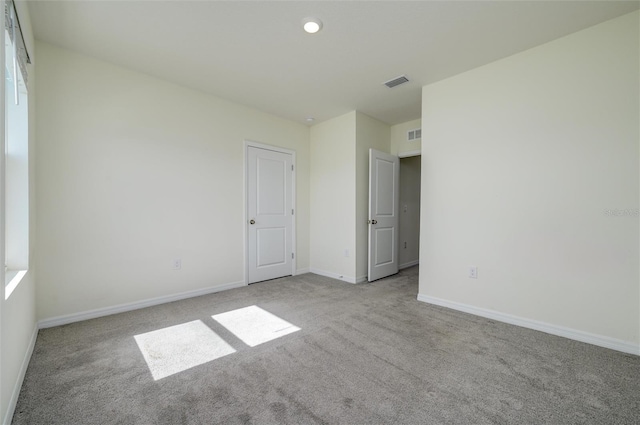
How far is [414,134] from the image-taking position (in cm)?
436

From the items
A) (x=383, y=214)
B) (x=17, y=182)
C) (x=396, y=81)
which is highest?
(x=396, y=81)

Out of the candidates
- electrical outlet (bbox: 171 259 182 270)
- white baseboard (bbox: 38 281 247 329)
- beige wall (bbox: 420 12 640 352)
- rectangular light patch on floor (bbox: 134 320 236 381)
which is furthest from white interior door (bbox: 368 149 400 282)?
electrical outlet (bbox: 171 259 182 270)

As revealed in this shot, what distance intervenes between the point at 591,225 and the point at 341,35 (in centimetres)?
A: 260

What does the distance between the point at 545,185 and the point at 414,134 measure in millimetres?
2233

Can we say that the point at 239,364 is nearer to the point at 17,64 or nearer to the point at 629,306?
the point at 17,64

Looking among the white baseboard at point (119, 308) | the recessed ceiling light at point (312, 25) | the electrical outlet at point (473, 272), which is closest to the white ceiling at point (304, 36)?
the recessed ceiling light at point (312, 25)

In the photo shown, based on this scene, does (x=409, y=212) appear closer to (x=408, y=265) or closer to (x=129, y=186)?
(x=408, y=265)

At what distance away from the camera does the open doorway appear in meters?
5.08

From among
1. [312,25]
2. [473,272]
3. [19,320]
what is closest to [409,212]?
[473,272]

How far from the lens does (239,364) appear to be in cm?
190

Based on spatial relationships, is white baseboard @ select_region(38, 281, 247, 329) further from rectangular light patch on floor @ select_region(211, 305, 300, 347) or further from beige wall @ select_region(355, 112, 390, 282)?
beige wall @ select_region(355, 112, 390, 282)

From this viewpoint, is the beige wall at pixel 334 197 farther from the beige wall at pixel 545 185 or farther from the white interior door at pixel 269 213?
the beige wall at pixel 545 185

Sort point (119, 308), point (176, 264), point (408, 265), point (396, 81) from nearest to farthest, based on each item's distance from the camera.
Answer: point (119, 308)
point (396, 81)
point (176, 264)
point (408, 265)

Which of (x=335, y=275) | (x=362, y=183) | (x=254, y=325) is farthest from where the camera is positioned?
(x=335, y=275)
